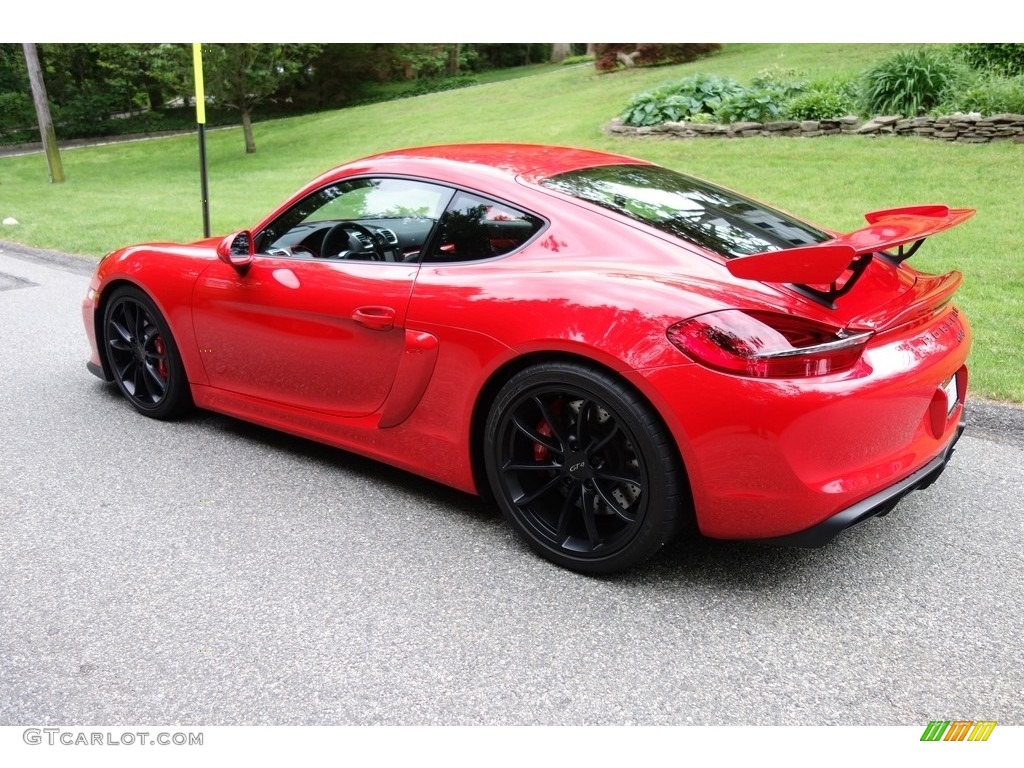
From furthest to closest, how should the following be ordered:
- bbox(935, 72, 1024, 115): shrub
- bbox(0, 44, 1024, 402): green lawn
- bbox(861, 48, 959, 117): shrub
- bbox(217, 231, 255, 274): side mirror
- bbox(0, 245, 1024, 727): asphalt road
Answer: bbox(861, 48, 959, 117): shrub → bbox(935, 72, 1024, 115): shrub → bbox(0, 44, 1024, 402): green lawn → bbox(217, 231, 255, 274): side mirror → bbox(0, 245, 1024, 727): asphalt road

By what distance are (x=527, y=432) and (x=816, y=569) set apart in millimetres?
1112

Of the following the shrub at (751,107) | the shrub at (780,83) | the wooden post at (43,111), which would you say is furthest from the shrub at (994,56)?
the wooden post at (43,111)

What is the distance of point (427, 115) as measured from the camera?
78.0ft

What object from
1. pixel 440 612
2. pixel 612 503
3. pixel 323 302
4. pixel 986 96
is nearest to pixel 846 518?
pixel 612 503

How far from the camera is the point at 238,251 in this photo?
404 cm

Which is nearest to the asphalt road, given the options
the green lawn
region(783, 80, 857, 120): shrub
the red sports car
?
the red sports car

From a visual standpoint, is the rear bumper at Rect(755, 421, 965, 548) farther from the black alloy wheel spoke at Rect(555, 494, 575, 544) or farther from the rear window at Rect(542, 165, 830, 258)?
the rear window at Rect(542, 165, 830, 258)

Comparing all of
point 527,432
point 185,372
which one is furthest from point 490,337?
→ point 185,372

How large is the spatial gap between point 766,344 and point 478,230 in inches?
48.1

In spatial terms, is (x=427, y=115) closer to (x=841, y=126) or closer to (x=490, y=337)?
(x=841, y=126)

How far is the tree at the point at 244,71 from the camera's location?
21.7m

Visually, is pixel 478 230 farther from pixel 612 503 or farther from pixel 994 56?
pixel 994 56

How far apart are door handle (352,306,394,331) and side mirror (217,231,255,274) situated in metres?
0.78

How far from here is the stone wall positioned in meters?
11.4
